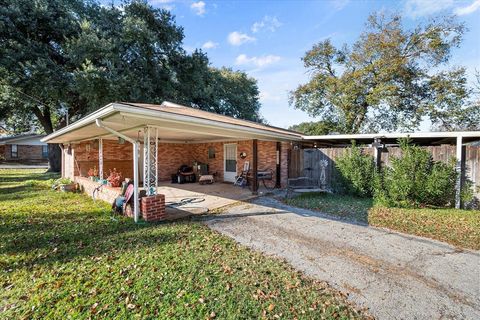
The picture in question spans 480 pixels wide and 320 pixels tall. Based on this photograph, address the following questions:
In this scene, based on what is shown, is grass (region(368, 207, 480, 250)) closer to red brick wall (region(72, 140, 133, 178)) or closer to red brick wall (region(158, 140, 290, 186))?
red brick wall (region(158, 140, 290, 186))

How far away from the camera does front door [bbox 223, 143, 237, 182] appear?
465 inches

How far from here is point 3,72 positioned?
12266mm

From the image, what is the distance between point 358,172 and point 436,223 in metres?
3.01

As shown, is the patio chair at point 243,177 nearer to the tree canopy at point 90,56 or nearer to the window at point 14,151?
the tree canopy at point 90,56

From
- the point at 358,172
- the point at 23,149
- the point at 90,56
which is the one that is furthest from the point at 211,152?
the point at 23,149

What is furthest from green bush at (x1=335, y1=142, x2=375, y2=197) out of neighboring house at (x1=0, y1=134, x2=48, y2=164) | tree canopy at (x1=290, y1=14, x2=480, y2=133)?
neighboring house at (x1=0, y1=134, x2=48, y2=164)

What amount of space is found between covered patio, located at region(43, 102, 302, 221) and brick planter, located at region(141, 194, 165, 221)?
104mm

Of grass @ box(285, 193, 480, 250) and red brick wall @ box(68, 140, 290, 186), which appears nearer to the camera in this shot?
grass @ box(285, 193, 480, 250)

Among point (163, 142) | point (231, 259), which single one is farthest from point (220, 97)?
point (231, 259)

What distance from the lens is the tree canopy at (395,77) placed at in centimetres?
1536

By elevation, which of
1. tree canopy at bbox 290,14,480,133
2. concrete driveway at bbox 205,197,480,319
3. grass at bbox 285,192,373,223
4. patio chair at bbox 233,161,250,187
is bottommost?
concrete driveway at bbox 205,197,480,319

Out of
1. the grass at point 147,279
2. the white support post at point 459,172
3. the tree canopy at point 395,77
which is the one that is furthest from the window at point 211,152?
the tree canopy at point 395,77

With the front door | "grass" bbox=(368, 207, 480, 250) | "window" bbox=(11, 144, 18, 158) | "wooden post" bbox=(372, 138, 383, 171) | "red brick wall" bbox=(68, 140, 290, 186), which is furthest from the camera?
"window" bbox=(11, 144, 18, 158)

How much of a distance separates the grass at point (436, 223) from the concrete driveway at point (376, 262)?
1.16 feet
